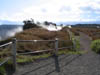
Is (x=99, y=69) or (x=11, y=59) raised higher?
(x=11, y=59)

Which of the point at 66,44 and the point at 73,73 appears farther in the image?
the point at 66,44

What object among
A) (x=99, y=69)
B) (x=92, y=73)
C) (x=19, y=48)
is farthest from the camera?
(x=19, y=48)

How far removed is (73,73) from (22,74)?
194cm

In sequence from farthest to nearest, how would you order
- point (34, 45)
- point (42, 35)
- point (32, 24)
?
point (32, 24) < point (42, 35) < point (34, 45)

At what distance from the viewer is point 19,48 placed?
11977 mm

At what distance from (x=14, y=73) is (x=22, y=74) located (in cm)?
34

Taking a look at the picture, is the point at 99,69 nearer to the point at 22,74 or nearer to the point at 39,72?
the point at 39,72

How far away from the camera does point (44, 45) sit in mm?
13680

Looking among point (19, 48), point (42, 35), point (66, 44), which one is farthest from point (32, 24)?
point (19, 48)

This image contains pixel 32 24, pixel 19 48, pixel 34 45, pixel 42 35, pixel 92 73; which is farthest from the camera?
pixel 32 24

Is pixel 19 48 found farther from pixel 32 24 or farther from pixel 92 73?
pixel 32 24

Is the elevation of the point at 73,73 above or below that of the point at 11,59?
below

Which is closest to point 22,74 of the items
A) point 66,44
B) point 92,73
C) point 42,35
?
point 92,73

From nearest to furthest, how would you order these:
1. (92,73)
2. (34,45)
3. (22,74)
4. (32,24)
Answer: (22,74)
(92,73)
(34,45)
(32,24)
